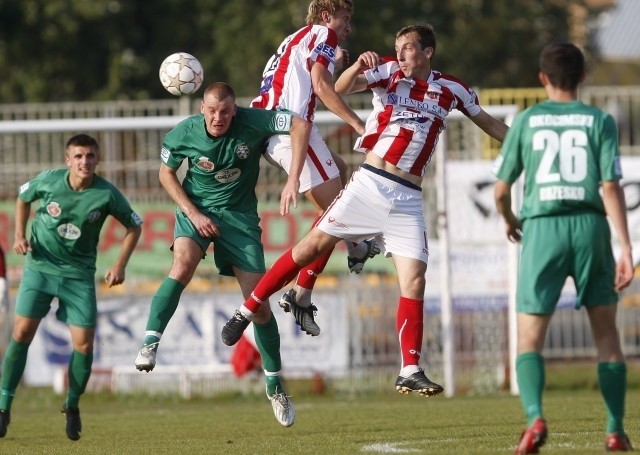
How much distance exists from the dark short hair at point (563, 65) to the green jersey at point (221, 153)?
10.2ft

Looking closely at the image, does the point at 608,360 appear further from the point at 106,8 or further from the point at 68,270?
the point at 106,8

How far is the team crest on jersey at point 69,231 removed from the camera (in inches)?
442

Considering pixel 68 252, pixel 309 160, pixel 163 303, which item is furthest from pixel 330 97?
pixel 68 252

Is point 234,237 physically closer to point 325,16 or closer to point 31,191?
point 325,16

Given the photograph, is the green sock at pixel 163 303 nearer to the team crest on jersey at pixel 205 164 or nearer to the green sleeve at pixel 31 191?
the team crest on jersey at pixel 205 164

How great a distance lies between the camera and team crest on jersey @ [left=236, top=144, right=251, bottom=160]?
10.2m

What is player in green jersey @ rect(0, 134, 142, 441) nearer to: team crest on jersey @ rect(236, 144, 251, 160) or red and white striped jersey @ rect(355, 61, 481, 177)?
team crest on jersey @ rect(236, 144, 251, 160)

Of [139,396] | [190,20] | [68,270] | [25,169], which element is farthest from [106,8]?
[68,270]

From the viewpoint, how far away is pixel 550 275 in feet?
24.1

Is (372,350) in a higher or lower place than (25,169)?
lower

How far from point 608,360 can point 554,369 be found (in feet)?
35.2

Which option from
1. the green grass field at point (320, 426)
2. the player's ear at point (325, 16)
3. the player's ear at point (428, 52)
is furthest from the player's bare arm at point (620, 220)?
the player's ear at point (325, 16)

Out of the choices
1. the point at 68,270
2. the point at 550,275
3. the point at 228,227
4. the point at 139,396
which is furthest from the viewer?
the point at 139,396

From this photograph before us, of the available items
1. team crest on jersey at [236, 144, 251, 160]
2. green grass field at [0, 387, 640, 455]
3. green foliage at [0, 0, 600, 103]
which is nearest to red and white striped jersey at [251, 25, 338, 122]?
team crest on jersey at [236, 144, 251, 160]
